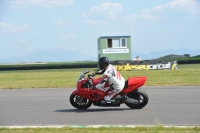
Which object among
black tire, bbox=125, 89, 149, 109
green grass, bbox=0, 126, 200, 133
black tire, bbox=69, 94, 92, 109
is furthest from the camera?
black tire, bbox=69, 94, 92, 109

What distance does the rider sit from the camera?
1073cm

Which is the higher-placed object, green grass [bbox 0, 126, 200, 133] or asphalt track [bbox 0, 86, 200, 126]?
green grass [bbox 0, 126, 200, 133]

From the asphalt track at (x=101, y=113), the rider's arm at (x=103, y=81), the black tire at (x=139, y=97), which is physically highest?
the rider's arm at (x=103, y=81)

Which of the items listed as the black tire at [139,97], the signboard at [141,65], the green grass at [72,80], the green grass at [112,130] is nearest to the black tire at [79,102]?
the black tire at [139,97]

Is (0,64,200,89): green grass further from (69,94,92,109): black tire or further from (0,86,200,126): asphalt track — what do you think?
(69,94,92,109): black tire

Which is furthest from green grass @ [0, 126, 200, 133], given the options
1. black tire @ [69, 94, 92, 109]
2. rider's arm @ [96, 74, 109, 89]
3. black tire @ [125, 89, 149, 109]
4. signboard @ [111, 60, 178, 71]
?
signboard @ [111, 60, 178, 71]

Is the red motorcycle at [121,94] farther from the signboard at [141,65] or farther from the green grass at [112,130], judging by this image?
the signboard at [141,65]

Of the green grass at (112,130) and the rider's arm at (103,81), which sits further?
the rider's arm at (103,81)

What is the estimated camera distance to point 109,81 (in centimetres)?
1079

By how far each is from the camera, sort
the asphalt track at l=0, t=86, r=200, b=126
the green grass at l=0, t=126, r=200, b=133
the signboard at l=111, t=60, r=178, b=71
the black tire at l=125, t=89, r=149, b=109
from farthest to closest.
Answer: the signboard at l=111, t=60, r=178, b=71 → the black tire at l=125, t=89, r=149, b=109 → the asphalt track at l=0, t=86, r=200, b=126 → the green grass at l=0, t=126, r=200, b=133

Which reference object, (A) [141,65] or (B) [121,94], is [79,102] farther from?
(A) [141,65]

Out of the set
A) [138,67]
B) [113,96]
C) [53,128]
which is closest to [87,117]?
[113,96]

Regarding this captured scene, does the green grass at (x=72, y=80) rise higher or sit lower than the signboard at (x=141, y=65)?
lower

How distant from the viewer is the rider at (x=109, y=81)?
10.7 meters
